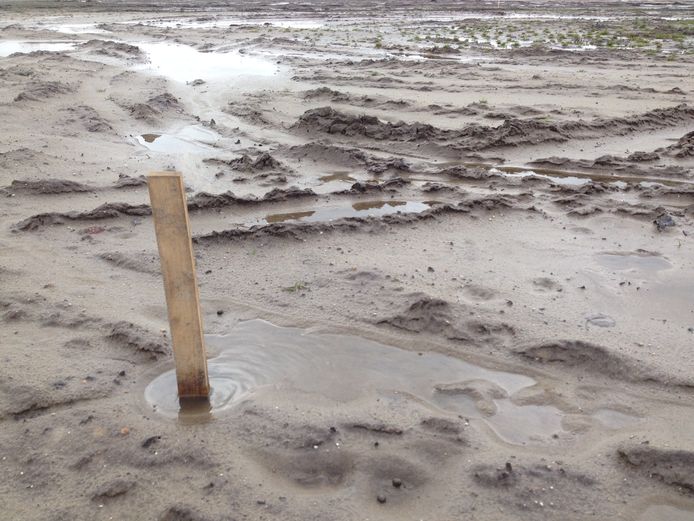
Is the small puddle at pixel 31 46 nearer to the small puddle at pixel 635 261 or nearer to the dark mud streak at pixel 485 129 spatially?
the dark mud streak at pixel 485 129

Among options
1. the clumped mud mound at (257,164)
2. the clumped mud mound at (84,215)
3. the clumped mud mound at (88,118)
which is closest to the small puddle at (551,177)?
the clumped mud mound at (257,164)

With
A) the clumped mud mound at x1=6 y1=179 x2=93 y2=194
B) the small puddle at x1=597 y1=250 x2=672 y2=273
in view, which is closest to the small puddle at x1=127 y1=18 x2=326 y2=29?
the clumped mud mound at x1=6 y1=179 x2=93 y2=194

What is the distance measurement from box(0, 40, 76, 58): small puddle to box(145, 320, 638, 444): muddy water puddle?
19.7 meters

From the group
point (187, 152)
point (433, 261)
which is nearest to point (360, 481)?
point (433, 261)

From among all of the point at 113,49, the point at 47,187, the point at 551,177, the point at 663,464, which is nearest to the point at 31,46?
the point at 113,49

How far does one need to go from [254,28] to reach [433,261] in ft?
79.8

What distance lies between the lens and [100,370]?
452cm

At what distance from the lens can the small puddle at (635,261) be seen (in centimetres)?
618

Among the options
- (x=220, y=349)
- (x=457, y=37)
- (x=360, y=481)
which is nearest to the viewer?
(x=360, y=481)

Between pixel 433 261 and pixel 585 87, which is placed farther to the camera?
pixel 585 87

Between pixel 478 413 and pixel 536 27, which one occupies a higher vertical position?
pixel 536 27

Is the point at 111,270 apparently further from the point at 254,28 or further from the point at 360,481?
the point at 254,28

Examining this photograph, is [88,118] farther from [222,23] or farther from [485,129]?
[222,23]

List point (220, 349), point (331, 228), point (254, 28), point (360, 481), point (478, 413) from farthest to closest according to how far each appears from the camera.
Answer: point (254, 28)
point (331, 228)
point (220, 349)
point (478, 413)
point (360, 481)
